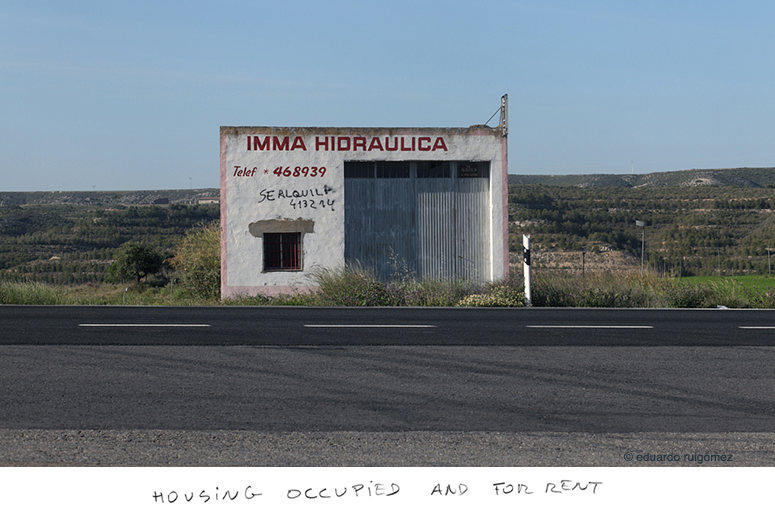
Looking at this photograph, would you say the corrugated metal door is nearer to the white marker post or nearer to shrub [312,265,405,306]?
shrub [312,265,405,306]

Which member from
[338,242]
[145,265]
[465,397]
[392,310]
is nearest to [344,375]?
[465,397]

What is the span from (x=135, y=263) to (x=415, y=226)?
2465cm

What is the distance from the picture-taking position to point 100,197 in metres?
100

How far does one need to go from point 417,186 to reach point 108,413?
602 inches

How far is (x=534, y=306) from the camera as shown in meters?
16.8

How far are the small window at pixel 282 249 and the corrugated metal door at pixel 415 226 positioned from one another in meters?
1.49

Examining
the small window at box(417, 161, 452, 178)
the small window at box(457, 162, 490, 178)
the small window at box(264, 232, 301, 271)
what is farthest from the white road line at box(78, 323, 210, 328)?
the small window at box(457, 162, 490, 178)

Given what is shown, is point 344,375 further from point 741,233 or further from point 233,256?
point 741,233

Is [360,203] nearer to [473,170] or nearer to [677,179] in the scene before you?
[473,170]

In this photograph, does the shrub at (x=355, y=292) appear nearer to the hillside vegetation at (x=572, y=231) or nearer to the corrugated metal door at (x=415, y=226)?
the corrugated metal door at (x=415, y=226)

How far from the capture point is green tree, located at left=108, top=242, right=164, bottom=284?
132 ft

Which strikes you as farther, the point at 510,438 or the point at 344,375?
the point at 344,375

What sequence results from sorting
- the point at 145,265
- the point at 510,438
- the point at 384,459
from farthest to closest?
the point at 145,265, the point at 510,438, the point at 384,459

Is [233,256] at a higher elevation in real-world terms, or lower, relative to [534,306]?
higher
